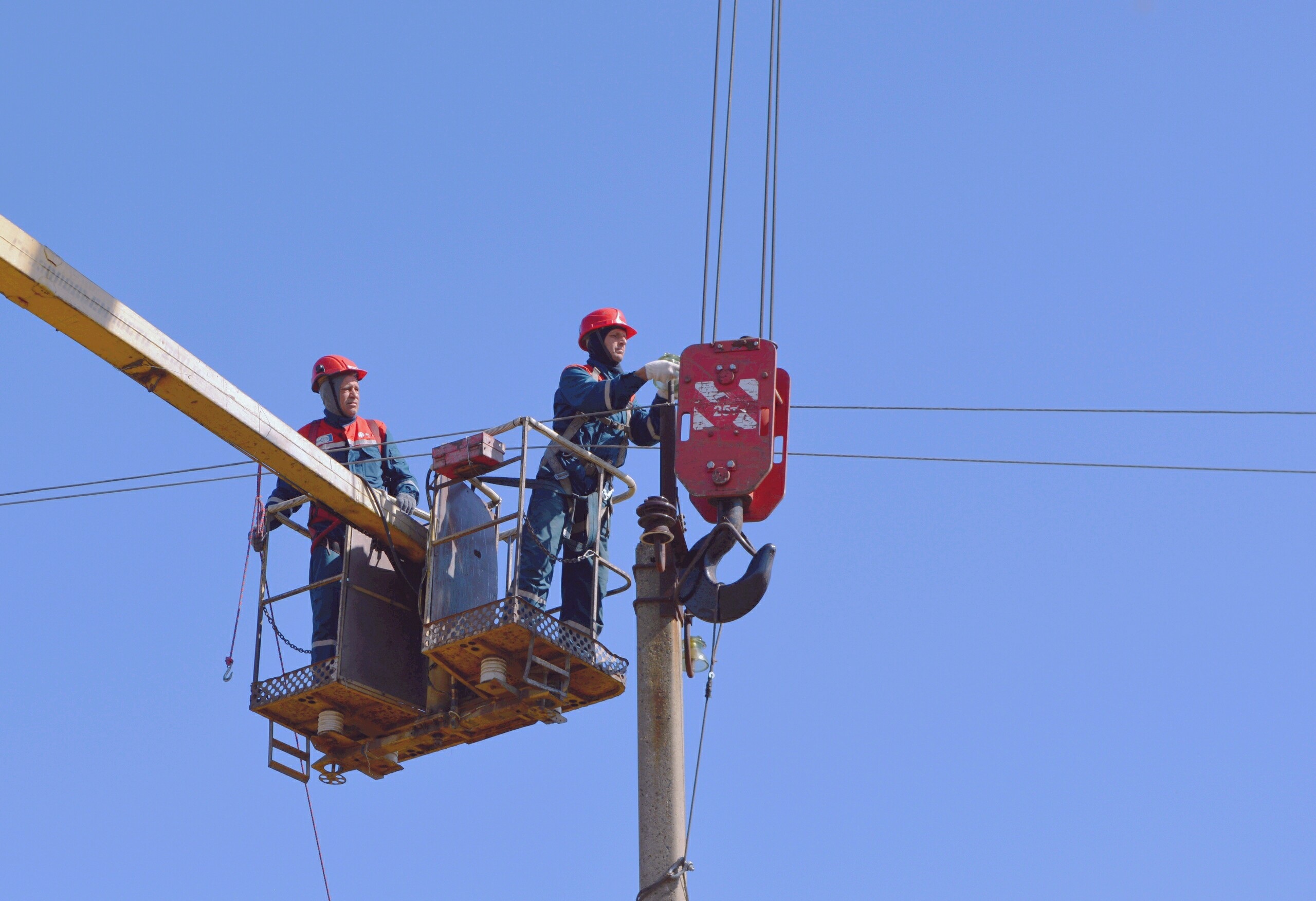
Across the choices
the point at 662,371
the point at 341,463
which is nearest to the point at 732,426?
the point at 662,371

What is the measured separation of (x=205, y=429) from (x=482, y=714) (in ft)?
7.75

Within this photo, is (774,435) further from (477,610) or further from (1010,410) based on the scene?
(1010,410)

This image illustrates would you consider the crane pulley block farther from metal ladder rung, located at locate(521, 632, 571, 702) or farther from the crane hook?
metal ladder rung, located at locate(521, 632, 571, 702)

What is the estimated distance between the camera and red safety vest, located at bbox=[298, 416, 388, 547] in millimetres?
12031

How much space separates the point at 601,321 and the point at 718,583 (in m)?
4.38

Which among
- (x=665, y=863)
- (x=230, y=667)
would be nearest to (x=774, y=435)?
(x=665, y=863)

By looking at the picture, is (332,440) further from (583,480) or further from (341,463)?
(583,480)

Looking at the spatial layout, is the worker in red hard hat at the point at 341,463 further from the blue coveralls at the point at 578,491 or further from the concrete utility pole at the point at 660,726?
the concrete utility pole at the point at 660,726

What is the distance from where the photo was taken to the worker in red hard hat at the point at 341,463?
1178 centimetres

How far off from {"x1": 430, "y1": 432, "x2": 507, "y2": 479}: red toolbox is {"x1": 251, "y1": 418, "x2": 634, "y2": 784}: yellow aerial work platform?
0.09m

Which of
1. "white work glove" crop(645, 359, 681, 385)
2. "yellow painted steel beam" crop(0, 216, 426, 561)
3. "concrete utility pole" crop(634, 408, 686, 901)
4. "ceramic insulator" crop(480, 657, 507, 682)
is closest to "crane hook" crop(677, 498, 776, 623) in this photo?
"concrete utility pole" crop(634, 408, 686, 901)

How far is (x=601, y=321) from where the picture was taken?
12.0 metres

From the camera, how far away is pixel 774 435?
8.55 m

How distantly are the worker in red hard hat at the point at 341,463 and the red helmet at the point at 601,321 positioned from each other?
147cm
